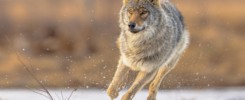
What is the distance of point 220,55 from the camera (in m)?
15.8

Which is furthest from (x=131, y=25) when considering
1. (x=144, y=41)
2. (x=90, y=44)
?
(x=90, y=44)

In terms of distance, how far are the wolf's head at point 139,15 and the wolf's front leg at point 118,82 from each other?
60cm

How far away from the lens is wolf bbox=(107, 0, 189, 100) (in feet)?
30.2

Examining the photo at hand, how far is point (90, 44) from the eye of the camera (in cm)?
1589

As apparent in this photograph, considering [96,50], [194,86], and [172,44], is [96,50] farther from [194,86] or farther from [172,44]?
[172,44]

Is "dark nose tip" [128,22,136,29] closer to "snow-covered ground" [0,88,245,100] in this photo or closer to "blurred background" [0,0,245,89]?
"snow-covered ground" [0,88,245,100]

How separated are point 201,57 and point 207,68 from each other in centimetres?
29

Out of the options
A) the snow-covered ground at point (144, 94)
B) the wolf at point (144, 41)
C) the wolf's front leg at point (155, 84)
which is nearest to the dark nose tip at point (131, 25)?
the wolf at point (144, 41)

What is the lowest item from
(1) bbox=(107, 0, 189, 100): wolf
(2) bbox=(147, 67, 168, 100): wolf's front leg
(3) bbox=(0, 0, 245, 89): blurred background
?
(2) bbox=(147, 67, 168, 100): wolf's front leg

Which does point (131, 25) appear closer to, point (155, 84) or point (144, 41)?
point (144, 41)

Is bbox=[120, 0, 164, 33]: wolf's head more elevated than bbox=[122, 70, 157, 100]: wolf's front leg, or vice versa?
bbox=[120, 0, 164, 33]: wolf's head

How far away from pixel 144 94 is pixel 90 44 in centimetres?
335

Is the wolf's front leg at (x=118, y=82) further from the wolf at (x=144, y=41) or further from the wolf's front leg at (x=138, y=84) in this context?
the wolf's front leg at (x=138, y=84)

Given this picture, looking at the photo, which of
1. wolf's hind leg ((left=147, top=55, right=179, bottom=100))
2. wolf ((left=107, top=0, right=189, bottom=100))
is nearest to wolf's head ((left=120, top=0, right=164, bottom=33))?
wolf ((left=107, top=0, right=189, bottom=100))
